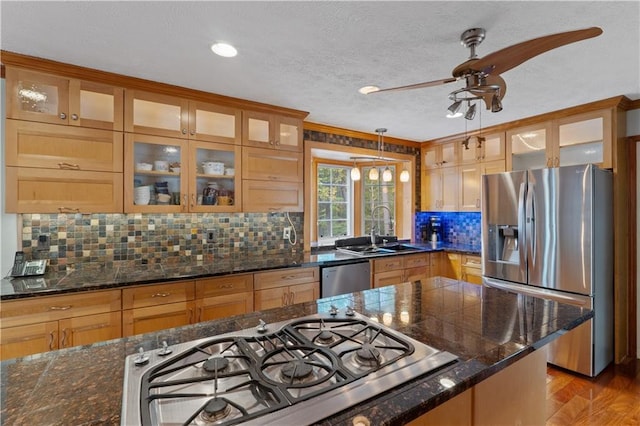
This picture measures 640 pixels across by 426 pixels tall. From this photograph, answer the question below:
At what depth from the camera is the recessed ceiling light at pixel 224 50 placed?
187cm

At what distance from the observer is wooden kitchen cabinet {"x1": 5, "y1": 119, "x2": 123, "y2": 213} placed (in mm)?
2045

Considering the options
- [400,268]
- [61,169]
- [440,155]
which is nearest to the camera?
[61,169]

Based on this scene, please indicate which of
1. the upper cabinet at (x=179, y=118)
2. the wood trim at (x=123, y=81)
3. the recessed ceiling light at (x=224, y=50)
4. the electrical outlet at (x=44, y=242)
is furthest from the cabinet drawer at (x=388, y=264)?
the electrical outlet at (x=44, y=242)

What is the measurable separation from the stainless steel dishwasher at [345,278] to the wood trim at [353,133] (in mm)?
1579

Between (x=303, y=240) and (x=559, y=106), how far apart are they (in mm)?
2847

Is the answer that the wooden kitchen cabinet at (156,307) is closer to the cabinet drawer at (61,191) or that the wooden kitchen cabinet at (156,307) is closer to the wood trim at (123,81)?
the cabinet drawer at (61,191)

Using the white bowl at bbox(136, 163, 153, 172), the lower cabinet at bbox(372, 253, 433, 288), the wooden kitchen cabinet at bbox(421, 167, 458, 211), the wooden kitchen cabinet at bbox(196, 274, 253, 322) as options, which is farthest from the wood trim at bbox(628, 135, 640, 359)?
the white bowl at bbox(136, 163, 153, 172)

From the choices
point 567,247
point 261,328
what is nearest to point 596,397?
point 567,247

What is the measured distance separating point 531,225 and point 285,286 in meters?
2.34

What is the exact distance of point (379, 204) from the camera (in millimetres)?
4750

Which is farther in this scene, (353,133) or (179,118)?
(353,133)

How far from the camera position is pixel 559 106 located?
2.97m

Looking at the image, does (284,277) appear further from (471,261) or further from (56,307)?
(471,261)

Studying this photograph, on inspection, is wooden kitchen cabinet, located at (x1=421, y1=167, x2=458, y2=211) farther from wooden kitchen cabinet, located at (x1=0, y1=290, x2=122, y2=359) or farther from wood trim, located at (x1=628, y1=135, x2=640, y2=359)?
wooden kitchen cabinet, located at (x1=0, y1=290, x2=122, y2=359)
